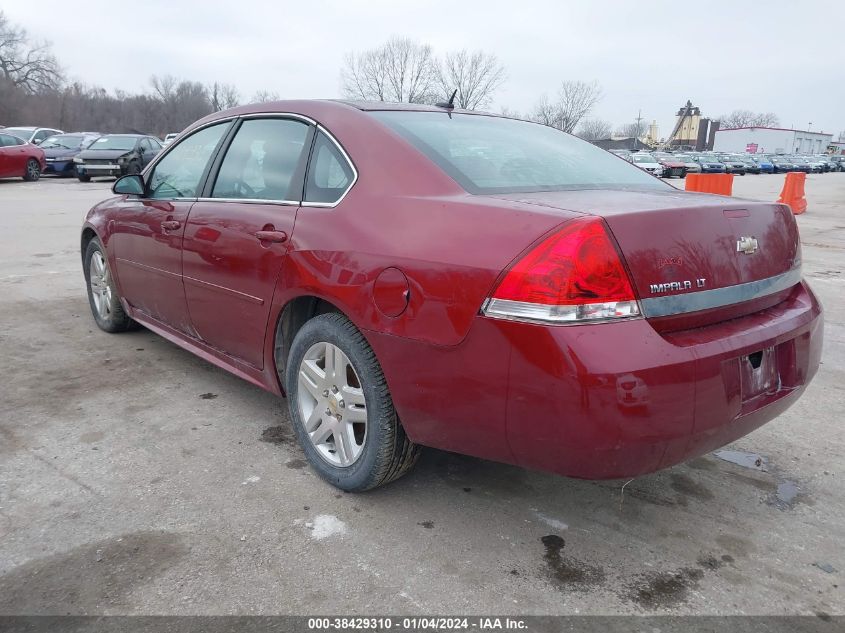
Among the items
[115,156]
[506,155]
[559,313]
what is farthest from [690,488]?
[115,156]

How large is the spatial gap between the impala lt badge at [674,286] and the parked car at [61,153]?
23472 millimetres

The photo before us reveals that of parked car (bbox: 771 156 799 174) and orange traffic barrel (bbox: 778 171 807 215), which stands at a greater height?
parked car (bbox: 771 156 799 174)

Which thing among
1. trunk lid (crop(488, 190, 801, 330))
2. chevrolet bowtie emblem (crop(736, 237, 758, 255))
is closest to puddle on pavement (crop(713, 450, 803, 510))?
trunk lid (crop(488, 190, 801, 330))

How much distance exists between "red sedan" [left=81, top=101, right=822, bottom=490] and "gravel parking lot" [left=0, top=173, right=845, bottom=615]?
297mm

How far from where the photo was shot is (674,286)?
2021mm

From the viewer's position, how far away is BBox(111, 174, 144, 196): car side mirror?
3.98m

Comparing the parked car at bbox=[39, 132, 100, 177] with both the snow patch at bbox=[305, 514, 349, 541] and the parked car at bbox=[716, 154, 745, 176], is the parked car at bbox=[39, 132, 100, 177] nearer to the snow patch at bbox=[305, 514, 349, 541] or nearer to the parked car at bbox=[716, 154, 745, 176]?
the snow patch at bbox=[305, 514, 349, 541]

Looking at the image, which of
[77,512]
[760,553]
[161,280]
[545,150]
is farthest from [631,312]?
[161,280]

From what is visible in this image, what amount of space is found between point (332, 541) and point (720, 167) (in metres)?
44.3

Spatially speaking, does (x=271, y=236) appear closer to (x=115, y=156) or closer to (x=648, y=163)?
(x=115, y=156)

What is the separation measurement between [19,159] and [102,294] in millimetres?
17033

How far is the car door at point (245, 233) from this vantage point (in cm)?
288

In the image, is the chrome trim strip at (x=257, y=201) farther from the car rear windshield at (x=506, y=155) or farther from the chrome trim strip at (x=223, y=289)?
the car rear windshield at (x=506, y=155)

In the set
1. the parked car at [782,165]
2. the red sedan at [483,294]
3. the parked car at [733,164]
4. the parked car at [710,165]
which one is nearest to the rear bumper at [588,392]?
the red sedan at [483,294]
